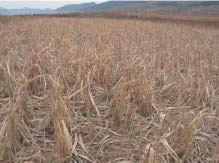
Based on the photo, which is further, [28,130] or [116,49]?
[116,49]

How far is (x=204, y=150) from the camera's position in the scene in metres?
1.47

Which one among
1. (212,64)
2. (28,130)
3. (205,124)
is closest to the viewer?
(28,130)

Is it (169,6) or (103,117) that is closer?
(103,117)

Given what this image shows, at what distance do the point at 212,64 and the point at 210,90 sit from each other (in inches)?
40.9

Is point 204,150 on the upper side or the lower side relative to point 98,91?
lower

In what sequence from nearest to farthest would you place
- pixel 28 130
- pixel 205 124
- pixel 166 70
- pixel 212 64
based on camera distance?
pixel 28 130
pixel 205 124
pixel 166 70
pixel 212 64

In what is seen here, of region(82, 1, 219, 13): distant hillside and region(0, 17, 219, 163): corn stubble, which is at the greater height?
region(82, 1, 219, 13): distant hillside

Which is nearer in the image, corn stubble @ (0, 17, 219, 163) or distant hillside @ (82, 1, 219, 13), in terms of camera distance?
corn stubble @ (0, 17, 219, 163)

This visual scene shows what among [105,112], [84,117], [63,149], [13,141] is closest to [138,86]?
[105,112]

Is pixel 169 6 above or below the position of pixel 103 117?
above

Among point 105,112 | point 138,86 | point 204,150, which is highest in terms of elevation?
point 138,86

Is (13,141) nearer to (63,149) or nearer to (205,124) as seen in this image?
(63,149)

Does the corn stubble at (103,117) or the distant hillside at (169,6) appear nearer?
the corn stubble at (103,117)

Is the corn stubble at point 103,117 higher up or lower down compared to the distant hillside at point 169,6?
lower down
